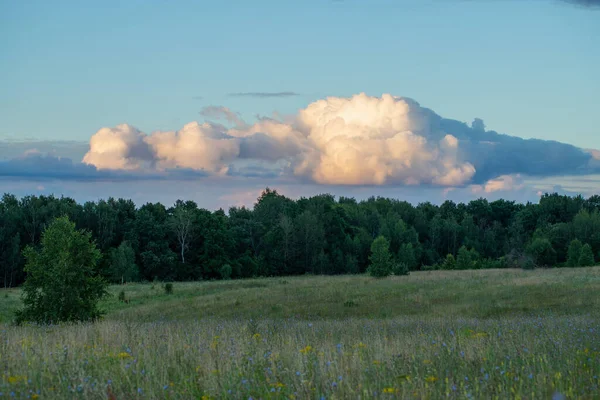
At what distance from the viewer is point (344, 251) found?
88.8 m

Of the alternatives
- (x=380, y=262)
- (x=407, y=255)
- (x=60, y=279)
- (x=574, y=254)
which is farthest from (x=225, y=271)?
(x=60, y=279)

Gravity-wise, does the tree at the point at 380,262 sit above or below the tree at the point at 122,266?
above

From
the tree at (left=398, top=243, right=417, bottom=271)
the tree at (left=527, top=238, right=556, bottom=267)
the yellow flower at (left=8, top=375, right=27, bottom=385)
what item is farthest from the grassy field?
the tree at (left=398, top=243, right=417, bottom=271)

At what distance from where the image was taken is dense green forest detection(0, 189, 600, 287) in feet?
236

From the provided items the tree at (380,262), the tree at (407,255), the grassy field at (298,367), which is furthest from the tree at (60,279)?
the tree at (407,255)

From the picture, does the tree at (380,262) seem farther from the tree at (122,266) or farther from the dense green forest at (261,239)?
the tree at (122,266)

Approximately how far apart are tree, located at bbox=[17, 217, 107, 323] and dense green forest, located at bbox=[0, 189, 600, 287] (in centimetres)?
4571

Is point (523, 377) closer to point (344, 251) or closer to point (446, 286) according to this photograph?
point (446, 286)

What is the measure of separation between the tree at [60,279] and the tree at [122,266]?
144ft

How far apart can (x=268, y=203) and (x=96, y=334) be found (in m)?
86.2

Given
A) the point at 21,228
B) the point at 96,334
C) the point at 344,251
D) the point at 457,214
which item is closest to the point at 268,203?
the point at 344,251

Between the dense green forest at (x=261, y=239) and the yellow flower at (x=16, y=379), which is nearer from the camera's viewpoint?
the yellow flower at (x=16, y=379)

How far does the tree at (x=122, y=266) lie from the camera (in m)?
63.5

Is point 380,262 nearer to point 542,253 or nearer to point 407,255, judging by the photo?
point 542,253
